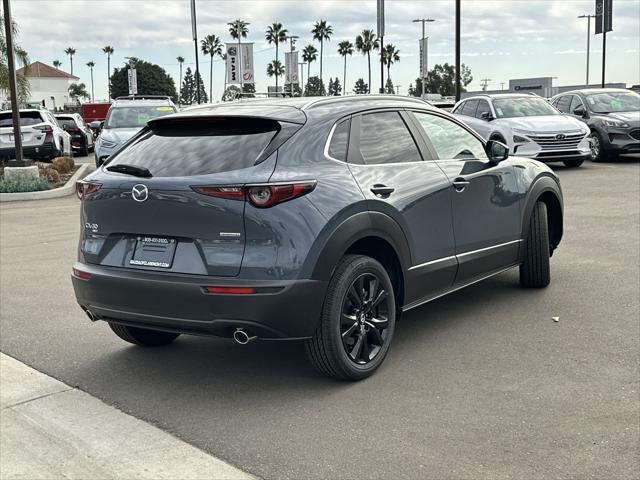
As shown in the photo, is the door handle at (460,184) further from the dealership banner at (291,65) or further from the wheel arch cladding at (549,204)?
the dealership banner at (291,65)

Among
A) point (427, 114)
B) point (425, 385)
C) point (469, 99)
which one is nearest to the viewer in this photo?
point (425, 385)

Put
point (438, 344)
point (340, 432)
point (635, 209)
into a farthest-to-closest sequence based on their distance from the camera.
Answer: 1. point (635, 209)
2. point (438, 344)
3. point (340, 432)

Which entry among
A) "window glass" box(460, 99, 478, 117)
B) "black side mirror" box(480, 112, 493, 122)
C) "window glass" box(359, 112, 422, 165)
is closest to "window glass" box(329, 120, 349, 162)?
"window glass" box(359, 112, 422, 165)

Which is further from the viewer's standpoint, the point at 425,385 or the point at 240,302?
the point at 425,385

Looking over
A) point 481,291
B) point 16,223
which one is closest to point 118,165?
point 481,291

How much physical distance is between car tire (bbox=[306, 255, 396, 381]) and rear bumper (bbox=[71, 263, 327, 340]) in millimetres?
110

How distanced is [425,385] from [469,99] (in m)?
15.4

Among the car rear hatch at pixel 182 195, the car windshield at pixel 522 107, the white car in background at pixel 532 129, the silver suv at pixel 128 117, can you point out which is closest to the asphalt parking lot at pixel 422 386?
the car rear hatch at pixel 182 195

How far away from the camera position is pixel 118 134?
688 inches

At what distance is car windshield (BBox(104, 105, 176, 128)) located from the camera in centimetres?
1842

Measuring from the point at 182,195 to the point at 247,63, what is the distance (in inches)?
940

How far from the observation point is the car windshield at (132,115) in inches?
725

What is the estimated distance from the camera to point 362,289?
4762mm

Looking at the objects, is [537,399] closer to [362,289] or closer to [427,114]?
[362,289]
